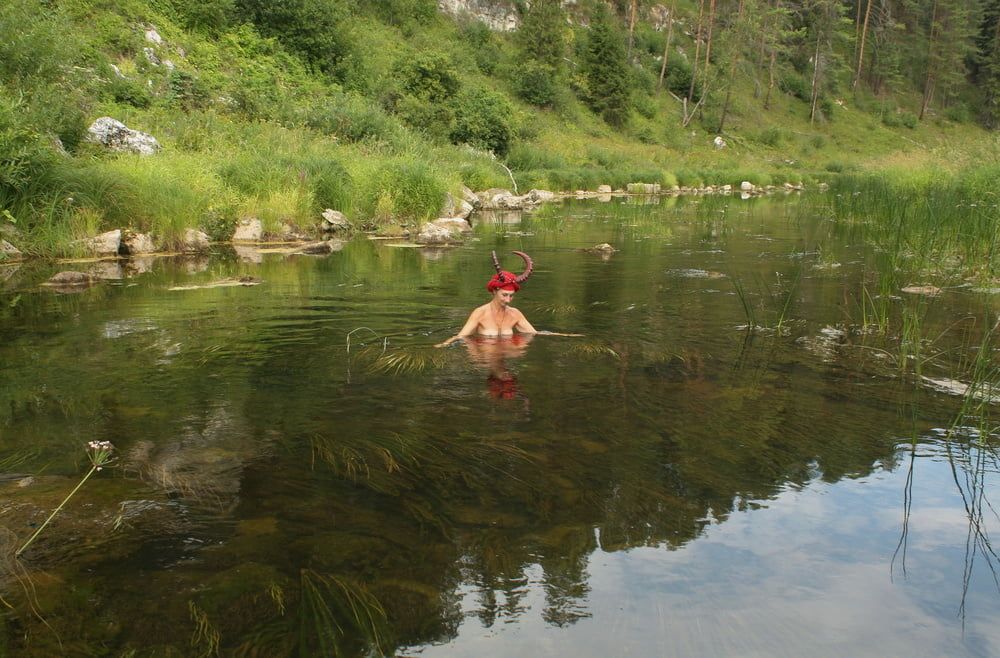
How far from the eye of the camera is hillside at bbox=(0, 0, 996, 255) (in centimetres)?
1397

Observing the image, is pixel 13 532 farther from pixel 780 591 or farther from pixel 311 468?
pixel 780 591

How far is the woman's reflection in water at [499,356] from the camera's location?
19.1 ft

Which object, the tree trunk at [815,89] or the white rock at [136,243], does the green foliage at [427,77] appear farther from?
the tree trunk at [815,89]

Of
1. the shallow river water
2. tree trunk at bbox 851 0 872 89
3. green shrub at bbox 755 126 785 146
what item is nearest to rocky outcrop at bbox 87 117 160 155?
the shallow river water

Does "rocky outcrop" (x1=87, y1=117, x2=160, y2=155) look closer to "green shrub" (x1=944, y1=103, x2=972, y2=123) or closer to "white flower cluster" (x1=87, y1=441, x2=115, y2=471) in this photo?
"white flower cluster" (x1=87, y1=441, x2=115, y2=471)

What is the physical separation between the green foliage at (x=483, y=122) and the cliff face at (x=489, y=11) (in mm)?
19398

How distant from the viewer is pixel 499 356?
6.85 metres

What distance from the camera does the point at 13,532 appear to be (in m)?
3.36

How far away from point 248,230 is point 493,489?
12760 millimetres

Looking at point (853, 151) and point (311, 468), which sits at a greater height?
point (853, 151)

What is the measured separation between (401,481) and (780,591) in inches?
76.4

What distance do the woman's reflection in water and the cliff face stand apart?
4520cm

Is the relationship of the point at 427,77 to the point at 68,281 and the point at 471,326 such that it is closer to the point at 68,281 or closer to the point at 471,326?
the point at 68,281

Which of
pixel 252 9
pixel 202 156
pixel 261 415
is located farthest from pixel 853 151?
pixel 261 415
